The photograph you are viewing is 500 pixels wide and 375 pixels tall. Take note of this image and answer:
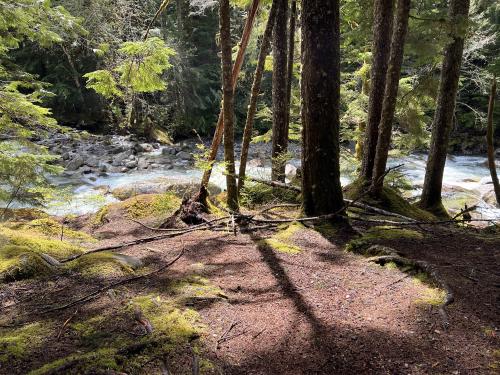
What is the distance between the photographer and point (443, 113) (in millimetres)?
9055

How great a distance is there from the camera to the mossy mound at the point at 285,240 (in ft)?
16.3


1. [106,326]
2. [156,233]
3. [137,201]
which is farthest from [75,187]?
[106,326]

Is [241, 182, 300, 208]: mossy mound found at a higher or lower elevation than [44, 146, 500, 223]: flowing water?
higher

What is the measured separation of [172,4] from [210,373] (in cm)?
2659

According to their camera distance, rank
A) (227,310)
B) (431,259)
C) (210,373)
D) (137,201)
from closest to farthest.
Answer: (210,373) → (227,310) → (431,259) → (137,201)

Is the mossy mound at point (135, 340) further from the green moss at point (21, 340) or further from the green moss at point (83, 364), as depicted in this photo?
→ the green moss at point (21, 340)

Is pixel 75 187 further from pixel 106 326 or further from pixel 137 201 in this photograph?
pixel 106 326

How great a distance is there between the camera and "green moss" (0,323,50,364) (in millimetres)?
2373

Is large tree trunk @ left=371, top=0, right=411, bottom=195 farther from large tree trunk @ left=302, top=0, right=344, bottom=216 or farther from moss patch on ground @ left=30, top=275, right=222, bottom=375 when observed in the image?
moss patch on ground @ left=30, top=275, right=222, bottom=375

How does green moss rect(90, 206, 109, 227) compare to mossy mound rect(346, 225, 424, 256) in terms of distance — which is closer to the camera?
mossy mound rect(346, 225, 424, 256)

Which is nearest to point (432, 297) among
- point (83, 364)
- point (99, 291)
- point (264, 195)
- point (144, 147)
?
point (83, 364)

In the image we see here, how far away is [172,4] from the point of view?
81.0ft

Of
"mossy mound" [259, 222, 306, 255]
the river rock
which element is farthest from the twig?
the river rock

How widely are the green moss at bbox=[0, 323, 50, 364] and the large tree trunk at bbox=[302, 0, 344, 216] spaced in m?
4.08
